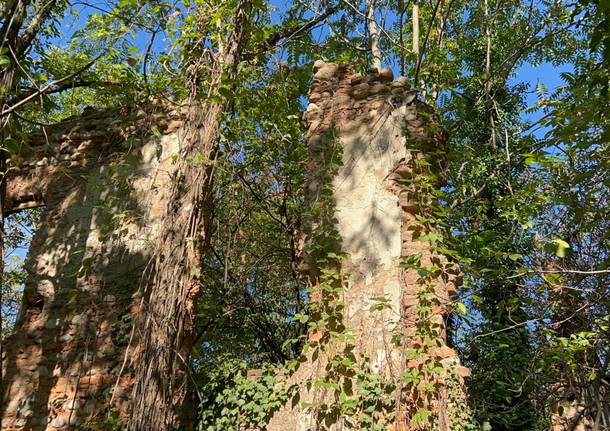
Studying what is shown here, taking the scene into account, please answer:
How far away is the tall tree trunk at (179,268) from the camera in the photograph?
3566 mm

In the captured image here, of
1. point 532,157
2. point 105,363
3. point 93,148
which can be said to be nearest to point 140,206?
point 93,148

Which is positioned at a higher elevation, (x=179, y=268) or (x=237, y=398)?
(x=179, y=268)

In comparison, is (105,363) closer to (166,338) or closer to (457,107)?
(166,338)

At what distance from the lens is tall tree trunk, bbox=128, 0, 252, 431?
3.57 m

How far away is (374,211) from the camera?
4.47m

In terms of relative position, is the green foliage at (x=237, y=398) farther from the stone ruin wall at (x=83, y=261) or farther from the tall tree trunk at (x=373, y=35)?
the tall tree trunk at (x=373, y=35)

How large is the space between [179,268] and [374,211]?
1.68m

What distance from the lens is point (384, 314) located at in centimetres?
403

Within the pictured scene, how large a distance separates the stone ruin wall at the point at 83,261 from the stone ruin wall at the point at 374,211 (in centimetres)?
153

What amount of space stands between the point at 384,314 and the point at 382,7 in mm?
5973

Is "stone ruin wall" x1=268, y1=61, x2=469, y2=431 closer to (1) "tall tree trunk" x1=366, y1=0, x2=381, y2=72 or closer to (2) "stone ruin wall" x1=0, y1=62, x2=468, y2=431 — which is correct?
(2) "stone ruin wall" x1=0, y1=62, x2=468, y2=431

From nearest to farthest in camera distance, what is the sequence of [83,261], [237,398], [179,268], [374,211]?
1. [179,268]
2. [237,398]
3. [374,211]
4. [83,261]

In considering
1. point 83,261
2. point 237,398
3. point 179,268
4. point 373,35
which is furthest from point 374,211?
point 373,35

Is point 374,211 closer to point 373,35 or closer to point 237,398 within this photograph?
point 237,398
